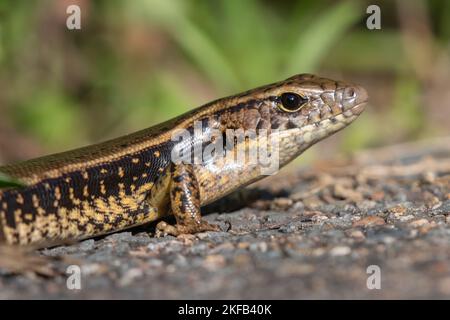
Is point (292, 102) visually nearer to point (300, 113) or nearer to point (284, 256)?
point (300, 113)

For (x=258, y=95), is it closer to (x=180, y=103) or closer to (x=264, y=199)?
(x=264, y=199)

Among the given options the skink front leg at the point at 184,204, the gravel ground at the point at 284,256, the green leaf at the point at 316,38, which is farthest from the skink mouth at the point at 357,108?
the green leaf at the point at 316,38

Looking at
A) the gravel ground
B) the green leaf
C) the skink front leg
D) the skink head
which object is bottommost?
the gravel ground

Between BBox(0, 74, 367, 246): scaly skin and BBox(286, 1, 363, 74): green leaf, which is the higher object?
BBox(286, 1, 363, 74): green leaf

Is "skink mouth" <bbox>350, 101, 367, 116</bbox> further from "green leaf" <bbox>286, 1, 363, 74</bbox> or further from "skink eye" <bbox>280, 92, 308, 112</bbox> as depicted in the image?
"green leaf" <bbox>286, 1, 363, 74</bbox>

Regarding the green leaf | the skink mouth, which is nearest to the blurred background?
the green leaf

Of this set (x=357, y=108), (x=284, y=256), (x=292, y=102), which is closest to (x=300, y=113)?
(x=292, y=102)
